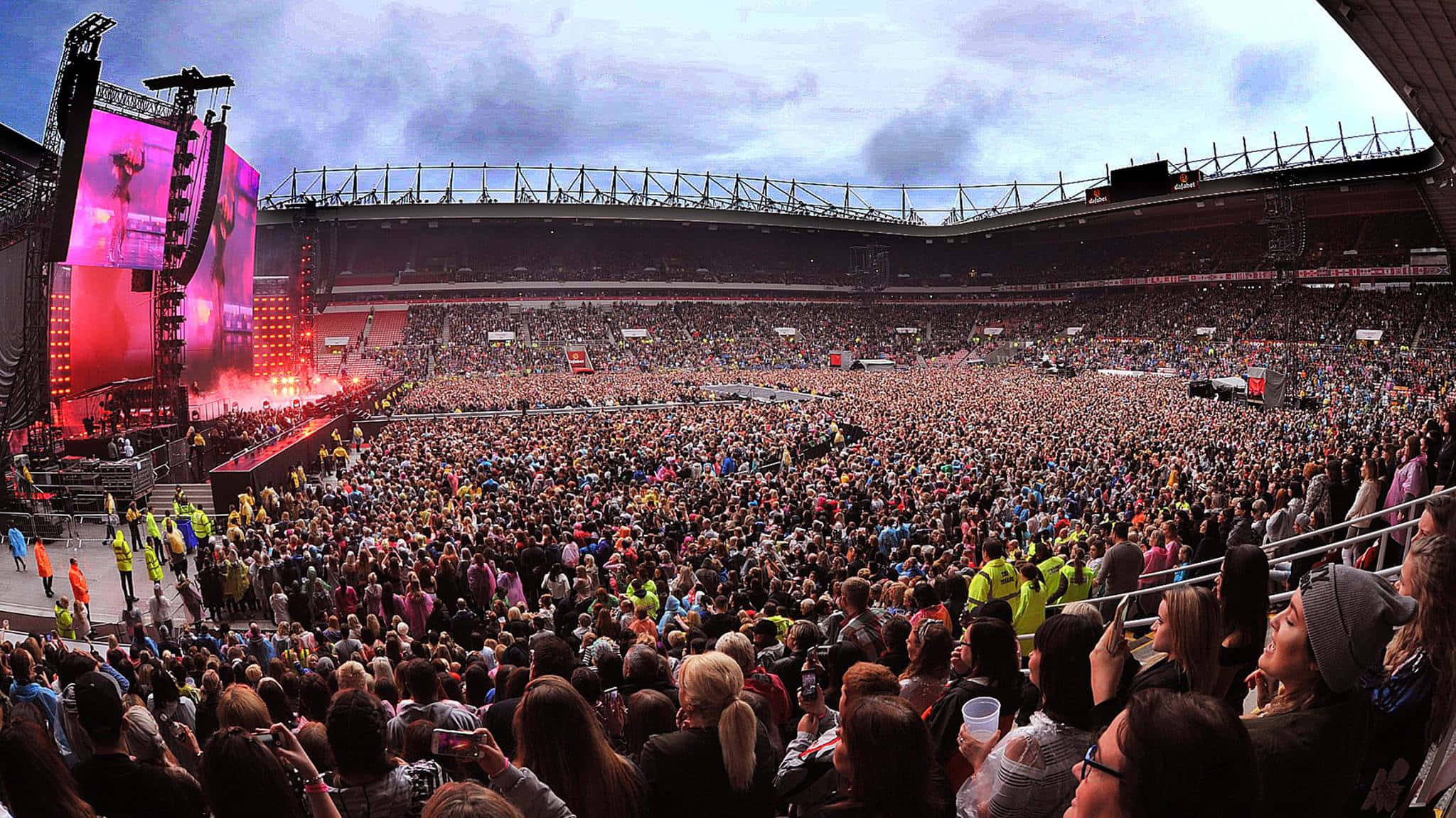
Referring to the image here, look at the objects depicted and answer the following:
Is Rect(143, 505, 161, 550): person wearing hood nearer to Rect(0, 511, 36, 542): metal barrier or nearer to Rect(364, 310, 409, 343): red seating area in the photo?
Rect(0, 511, 36, 542): metal barrier

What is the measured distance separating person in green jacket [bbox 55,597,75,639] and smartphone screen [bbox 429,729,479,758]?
11.0m

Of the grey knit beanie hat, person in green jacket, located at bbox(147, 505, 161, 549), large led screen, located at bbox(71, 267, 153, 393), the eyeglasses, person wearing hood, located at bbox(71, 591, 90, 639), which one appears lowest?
person wearing hood, located at bbox(71, 591, 90, 639)

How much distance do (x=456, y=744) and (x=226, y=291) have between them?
33550 millimetres

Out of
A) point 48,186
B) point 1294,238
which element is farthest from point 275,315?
point 1294,238

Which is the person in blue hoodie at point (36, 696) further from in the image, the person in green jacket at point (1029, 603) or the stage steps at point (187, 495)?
the stage steps at point (187, 495)

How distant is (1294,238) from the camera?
153 feet

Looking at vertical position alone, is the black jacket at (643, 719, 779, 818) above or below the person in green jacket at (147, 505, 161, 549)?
above

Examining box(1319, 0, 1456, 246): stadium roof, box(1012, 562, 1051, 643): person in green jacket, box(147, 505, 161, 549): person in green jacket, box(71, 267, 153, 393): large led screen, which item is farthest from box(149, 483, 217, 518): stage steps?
box(1319, 0, 1456, 246): stadium roof

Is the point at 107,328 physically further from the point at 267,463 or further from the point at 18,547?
the point at 18,547

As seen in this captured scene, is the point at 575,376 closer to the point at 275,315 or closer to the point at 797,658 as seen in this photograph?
the point at 275,315

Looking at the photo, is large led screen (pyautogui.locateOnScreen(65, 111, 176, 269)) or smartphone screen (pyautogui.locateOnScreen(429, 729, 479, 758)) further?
large led screen (pyautogui.locateOnScreen(65, 111, 176, 269))

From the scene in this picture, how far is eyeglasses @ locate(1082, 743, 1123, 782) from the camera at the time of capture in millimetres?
1773

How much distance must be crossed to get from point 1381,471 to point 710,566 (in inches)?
278

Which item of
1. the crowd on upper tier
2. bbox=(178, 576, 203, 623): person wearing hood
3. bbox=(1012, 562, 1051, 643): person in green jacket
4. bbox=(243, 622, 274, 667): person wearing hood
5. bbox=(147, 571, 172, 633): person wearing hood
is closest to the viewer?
bbox=(1012, 562, 1051, 643): person in green jacket
